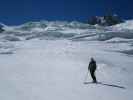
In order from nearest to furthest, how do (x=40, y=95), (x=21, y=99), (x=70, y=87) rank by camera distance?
(x=21, y=99), (x=40, y=95), (x=70, y=87)

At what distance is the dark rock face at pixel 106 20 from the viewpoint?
122000 mm

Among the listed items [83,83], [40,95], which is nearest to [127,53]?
[83,83]

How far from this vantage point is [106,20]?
406 feet

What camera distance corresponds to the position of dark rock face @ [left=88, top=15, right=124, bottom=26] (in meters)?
122

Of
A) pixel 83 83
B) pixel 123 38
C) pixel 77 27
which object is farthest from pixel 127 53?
pixel 77 27

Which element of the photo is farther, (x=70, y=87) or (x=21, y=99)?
(x=70, y=87)

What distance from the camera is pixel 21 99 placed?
11.3 metres

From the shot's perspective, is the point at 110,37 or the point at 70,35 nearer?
the point at 110,37

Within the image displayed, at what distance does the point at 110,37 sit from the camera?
57719mm

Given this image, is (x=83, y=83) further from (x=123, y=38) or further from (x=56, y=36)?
(x=56, y=36)

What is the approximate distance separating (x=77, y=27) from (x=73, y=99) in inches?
3035

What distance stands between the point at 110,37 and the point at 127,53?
1858 centimetres

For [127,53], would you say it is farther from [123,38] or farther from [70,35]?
[70,35]

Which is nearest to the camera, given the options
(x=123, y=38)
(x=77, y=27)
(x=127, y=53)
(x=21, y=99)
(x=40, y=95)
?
(x=21, y=99)
